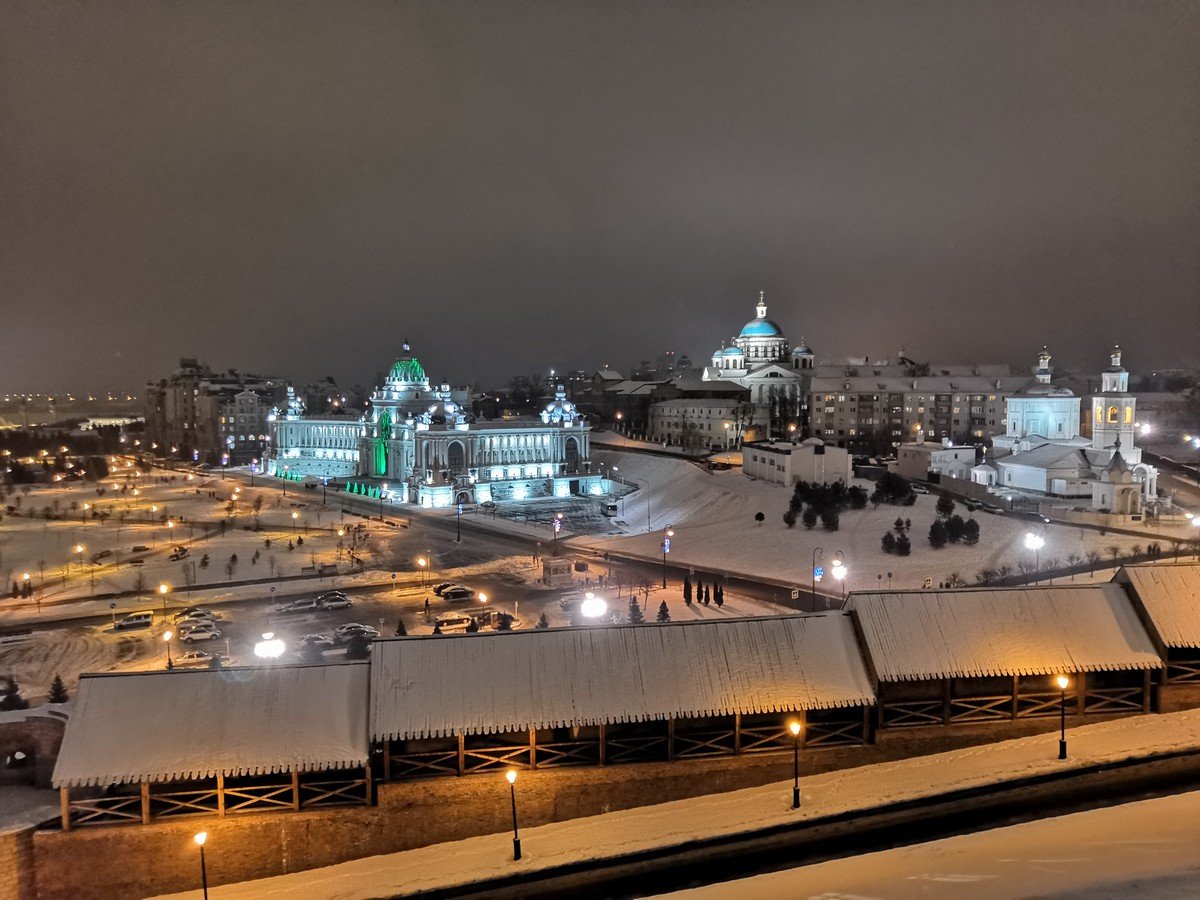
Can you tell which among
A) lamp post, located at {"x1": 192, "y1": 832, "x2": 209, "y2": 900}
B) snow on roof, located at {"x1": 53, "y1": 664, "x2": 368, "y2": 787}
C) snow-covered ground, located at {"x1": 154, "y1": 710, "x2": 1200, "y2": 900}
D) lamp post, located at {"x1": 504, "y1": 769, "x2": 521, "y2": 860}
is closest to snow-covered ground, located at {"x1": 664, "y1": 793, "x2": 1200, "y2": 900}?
snow-covered ground, located at {"x1": 154, "y1": 710, "x2": 1200, "y2": 900}

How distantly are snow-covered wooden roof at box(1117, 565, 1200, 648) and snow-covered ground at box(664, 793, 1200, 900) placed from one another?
4.68 metres

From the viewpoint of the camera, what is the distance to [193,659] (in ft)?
89.0

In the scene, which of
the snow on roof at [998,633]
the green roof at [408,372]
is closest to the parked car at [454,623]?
the snow on roof at [998,633]

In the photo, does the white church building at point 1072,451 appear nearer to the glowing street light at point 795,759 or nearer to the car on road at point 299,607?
the glowing street light at point 795,759

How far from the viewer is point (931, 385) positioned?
81.9 meters

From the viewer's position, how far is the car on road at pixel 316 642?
91.6ft

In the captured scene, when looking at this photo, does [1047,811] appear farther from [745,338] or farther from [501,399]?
[501,399]

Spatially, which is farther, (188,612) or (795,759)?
(188,612)

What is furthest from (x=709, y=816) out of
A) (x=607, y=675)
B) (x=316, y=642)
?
(x=316, y=642)

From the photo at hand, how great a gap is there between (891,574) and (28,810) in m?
31.6

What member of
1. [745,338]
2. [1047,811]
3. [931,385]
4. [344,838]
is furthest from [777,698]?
[745,338]

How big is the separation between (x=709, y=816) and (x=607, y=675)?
325cm

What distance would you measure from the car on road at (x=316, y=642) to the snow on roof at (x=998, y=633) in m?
18.3

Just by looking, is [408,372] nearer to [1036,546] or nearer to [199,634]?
[199,634]
